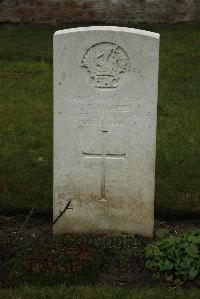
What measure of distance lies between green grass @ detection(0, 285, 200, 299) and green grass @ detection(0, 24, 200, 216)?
140cm

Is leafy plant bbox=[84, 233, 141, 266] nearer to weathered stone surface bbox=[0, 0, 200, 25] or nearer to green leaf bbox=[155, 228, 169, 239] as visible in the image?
green leaf bbox=[155, 228, 169, 239]

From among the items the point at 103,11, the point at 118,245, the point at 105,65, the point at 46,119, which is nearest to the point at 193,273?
the point at 118,245

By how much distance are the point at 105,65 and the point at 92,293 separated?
162 centimetres

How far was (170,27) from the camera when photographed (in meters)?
12.6

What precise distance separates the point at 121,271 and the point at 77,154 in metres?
0.91

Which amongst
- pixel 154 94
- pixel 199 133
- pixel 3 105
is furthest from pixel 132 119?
pixel 3 105

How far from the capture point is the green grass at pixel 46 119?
249 inches

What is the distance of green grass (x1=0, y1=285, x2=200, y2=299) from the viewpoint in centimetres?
455

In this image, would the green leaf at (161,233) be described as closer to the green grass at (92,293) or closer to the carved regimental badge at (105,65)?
the green grass at (92,293)

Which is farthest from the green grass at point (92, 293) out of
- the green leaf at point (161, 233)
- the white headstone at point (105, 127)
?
the white headstone at point (105, 127)

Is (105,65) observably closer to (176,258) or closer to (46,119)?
Answer: (176,258)

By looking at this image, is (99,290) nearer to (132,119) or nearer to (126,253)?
(126,253)

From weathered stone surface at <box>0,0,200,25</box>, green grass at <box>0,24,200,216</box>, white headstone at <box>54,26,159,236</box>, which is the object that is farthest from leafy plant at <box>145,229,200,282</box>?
weathered stone surface at <box>0,0,200,25</box>

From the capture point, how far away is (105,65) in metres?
5.18
